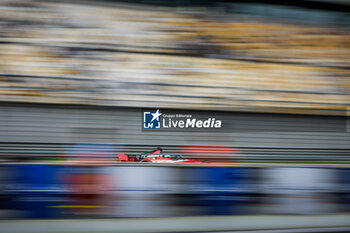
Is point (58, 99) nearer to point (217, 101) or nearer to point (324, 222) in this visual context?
point (217, 101)

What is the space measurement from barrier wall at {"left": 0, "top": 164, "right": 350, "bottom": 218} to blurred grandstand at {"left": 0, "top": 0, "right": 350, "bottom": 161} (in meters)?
7.56

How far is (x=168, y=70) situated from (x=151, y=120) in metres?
2.01

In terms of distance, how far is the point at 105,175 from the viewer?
442 centimetres

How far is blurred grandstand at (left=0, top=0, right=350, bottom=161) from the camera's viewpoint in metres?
11.3

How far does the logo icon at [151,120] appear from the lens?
1250 cm

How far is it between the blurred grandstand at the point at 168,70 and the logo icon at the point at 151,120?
0.36 m

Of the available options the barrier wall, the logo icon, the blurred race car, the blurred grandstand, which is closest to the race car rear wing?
the blurred race car

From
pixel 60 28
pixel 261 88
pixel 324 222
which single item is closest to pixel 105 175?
pixel 324 222

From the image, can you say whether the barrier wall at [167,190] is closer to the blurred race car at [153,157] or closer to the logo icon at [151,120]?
the blurred race car at [153,157]

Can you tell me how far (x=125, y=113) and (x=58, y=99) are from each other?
95.9 inches

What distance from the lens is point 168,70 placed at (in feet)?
40.4

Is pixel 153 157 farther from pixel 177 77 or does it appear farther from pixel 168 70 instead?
pixel 168 70

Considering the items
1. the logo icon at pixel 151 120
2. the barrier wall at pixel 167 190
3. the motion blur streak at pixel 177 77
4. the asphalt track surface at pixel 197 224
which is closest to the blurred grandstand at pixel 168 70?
the motion blur streak at pixel 177 77

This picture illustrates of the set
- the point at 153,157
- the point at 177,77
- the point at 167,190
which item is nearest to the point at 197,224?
the point at 167,190
